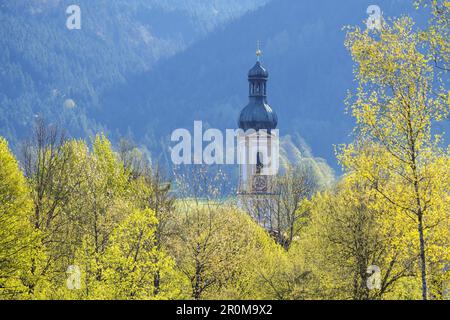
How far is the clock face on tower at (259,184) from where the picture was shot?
311ft

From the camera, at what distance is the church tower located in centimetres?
8831

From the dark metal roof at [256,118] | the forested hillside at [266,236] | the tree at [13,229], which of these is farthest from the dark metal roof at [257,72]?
the tree at [13,229]

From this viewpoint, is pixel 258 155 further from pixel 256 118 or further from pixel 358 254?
pixel 358 254

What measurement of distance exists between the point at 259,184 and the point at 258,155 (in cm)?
404

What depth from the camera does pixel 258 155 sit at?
9856 centimetres

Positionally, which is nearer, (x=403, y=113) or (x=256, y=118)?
(x=403, y=113)

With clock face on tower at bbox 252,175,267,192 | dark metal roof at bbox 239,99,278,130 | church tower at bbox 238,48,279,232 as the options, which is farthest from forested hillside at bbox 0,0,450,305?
dark metal roof at bbox 239,99,278,130

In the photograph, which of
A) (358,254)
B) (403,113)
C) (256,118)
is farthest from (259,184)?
(403,113)

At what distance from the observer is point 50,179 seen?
51531mm

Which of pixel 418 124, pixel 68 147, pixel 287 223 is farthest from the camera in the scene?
pixel 287 223
